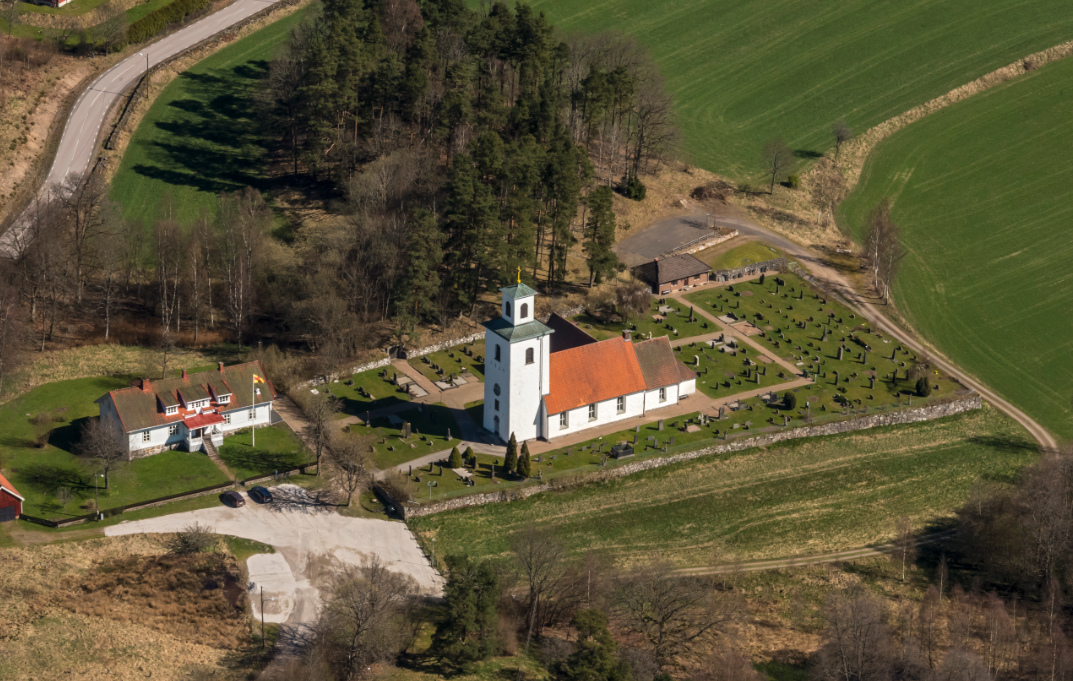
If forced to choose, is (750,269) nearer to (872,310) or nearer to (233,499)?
(872,310)

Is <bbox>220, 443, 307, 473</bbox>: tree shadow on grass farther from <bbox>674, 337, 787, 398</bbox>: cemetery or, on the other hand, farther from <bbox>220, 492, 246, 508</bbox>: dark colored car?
<bbox>674, 337, 787, 398</bbox>: cemetery

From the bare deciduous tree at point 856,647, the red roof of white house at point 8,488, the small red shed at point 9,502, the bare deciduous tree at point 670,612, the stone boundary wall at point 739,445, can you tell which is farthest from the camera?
the stone boundary wall at point 739,445

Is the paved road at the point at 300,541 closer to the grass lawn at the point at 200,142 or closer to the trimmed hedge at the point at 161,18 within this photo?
the grass lawn at the point at 200,142

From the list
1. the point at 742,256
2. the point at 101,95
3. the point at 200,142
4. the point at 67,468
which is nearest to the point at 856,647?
the point at 67,468

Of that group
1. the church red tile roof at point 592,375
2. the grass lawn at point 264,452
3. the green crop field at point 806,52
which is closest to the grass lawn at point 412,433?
the grass lawn at point 264,452

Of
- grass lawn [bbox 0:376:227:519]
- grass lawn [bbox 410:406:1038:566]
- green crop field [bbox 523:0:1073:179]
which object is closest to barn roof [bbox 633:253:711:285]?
grass lawn [bbox 410:406:1038:566]
